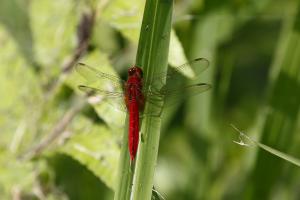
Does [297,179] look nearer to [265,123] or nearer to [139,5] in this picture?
[265,123]

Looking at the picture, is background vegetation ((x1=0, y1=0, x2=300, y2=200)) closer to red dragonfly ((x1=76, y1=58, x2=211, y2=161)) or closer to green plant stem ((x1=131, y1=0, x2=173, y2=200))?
red dragonfly ((x1=76, y1=58, x2=211, y2=161))

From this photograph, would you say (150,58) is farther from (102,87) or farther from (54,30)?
(54,30)

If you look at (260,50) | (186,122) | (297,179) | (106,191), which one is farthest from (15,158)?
(260,50)

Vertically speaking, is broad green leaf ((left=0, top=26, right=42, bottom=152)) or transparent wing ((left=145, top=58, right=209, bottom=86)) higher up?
transparent wing ((left=145, top=58, right=209, bottom=86))

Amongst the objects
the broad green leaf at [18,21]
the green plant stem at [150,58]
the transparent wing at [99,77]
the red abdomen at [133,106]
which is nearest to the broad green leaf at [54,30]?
the transparent wing at [99,77]

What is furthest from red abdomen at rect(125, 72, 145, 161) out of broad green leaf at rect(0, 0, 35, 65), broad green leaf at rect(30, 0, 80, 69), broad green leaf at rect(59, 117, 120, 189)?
broad green leaf at rect(0, 0, 35, 65)

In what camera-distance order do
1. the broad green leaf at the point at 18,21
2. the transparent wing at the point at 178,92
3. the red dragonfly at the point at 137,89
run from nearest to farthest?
the red dragonfly at the point at 137,89 → the transparent wing at the point at 178,92 → the broad green leaf at the point at 18,21

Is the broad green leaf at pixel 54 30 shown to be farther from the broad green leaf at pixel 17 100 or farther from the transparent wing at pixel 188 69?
the transparent wing at pixel 188 69
